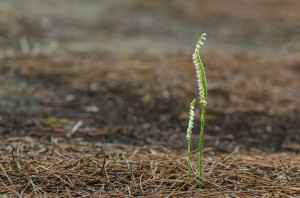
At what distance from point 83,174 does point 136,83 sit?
1.84 metres

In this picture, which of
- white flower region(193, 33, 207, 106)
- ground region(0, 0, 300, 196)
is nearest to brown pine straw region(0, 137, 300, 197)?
ground region(0, 0, 300, 196)

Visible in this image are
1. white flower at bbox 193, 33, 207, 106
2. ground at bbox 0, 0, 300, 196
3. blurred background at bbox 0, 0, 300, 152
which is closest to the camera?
white flower at bbox 193, 33, 207, 106

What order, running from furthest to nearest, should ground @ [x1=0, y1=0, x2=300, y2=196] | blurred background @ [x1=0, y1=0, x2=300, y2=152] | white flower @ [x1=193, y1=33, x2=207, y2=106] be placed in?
1. blurred background @ [x1=0, y1=0, x2=300, y2=152]
2. ground @ [x1=0, y1=0, x2=300, y2=196]
3. white flower @ [x1=193, y1=33, x2=207, y2=106]

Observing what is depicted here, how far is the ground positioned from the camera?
225 cm

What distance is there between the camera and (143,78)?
333 centimetres

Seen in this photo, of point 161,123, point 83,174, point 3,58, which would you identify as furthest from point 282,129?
point 3,58

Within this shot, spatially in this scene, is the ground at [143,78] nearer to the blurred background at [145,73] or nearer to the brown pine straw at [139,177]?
the blurred background at [145,73]

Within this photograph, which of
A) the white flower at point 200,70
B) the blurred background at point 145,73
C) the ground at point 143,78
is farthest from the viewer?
the blurred background at point 145,73

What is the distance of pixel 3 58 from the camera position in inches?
143

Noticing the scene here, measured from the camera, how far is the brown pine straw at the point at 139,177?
133 centimetres

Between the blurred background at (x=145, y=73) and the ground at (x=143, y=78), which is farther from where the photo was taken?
the blurred background at (x=145, y=73)

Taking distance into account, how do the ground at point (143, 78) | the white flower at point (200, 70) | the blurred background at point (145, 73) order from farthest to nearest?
1. the blurred background at point (145, 73)
2. the ground at point (143, 78)
3. the white flower at point (200, 70)

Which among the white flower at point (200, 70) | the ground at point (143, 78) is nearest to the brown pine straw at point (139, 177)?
the ground at point (143, 78)

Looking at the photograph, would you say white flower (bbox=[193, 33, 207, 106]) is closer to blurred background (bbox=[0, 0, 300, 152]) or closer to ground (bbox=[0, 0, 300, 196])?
ground (bbox=[0, 0, 300, 196])
